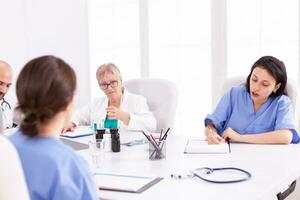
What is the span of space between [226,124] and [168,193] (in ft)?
3.70

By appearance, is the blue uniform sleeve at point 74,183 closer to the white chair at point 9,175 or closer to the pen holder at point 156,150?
the white chair at point 9,175

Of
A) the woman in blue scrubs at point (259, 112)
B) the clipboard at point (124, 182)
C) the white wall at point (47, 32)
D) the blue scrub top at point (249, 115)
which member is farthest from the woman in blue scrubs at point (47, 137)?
the white wall at point (47, 32)

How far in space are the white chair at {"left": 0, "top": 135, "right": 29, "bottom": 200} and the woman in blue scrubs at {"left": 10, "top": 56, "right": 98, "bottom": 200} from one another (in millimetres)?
160

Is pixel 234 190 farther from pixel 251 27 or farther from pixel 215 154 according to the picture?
pixel 251 27

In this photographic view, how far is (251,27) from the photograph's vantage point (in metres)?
3.04

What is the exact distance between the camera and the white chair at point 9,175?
78 cm

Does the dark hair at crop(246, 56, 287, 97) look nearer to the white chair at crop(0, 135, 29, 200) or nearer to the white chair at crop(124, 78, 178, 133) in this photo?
the white chair at crop(124, 78, 178, 133)

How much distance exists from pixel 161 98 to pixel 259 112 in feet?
2.17

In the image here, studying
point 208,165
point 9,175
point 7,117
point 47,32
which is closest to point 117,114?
point 7,117

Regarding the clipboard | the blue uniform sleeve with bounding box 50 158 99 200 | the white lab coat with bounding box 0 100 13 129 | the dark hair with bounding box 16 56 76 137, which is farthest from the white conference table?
the white lab coat with bounding box 0 100 13 129

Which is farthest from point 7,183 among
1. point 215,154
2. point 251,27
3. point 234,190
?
point 251,27

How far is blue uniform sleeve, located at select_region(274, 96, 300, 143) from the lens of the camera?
2041 mm

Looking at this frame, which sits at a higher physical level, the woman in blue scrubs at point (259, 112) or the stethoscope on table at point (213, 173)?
the woman in blue scrubs at point (259, 112)

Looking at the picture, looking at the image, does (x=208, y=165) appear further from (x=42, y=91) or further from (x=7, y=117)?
(x=7, y=117)
